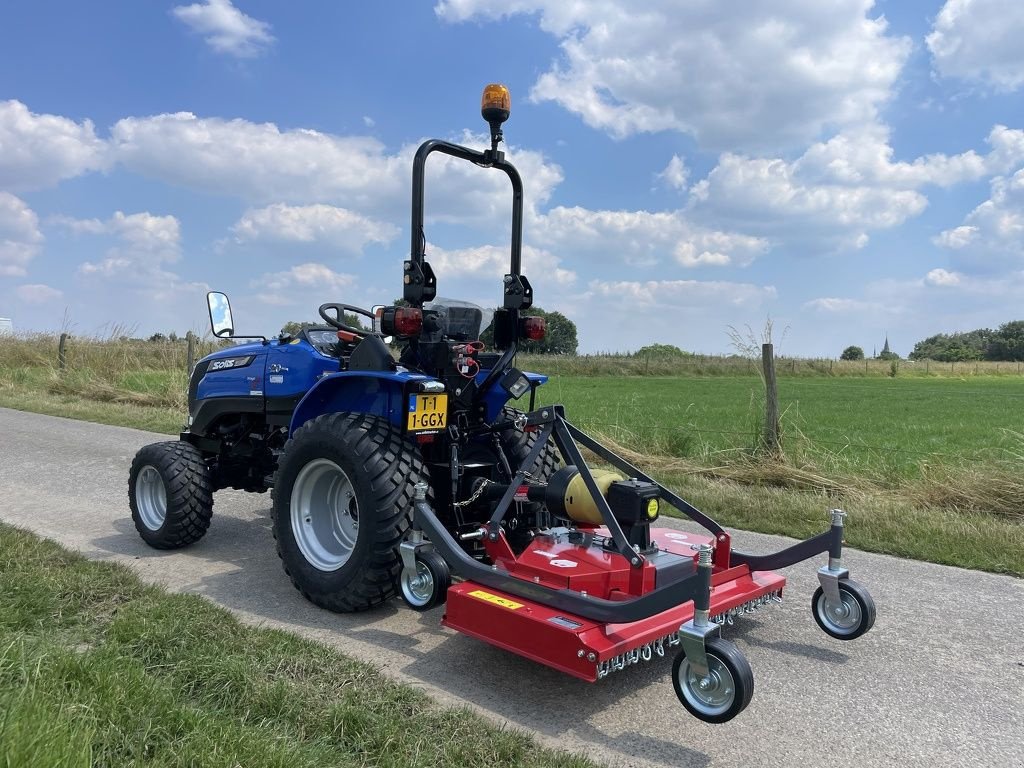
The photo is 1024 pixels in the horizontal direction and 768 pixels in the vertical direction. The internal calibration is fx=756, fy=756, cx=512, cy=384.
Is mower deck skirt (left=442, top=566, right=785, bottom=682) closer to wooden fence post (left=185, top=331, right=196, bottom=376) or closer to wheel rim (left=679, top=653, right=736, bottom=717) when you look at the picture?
wheel rim (left=679, top=653, right=736, bottom=717)

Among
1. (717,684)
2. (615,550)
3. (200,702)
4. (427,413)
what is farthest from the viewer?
(427,413)

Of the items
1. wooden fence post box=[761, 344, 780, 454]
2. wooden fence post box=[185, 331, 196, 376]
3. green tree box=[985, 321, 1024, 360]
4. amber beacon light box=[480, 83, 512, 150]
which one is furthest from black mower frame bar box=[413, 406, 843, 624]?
green tree box=[985, 321, 1024, 360]

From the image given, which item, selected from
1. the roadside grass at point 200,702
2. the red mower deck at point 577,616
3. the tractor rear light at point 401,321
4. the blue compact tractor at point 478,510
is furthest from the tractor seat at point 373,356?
the roadside grass at point 200,702

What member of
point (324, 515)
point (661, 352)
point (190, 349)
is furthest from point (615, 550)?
point (661, 352)

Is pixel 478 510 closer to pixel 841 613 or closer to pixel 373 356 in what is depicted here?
pixel 373 356

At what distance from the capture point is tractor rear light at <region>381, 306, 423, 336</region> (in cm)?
378

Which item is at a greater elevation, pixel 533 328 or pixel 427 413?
pixel 533 328

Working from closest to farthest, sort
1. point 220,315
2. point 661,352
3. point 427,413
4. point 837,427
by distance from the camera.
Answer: point 427,413 → point 220,315 → point 837,427 → point 661,352

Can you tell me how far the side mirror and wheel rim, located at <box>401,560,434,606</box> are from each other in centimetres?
224

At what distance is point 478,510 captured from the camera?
434cm

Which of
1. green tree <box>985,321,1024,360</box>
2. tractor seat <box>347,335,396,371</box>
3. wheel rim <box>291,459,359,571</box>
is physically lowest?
wheel rim <box>291,459,359,571</box>

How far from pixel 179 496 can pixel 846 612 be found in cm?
404

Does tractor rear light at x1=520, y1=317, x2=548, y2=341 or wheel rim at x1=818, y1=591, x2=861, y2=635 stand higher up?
tractor rear light at x1=520, y1=317, x2=548, y2=341

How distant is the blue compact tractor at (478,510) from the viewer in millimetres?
2992
